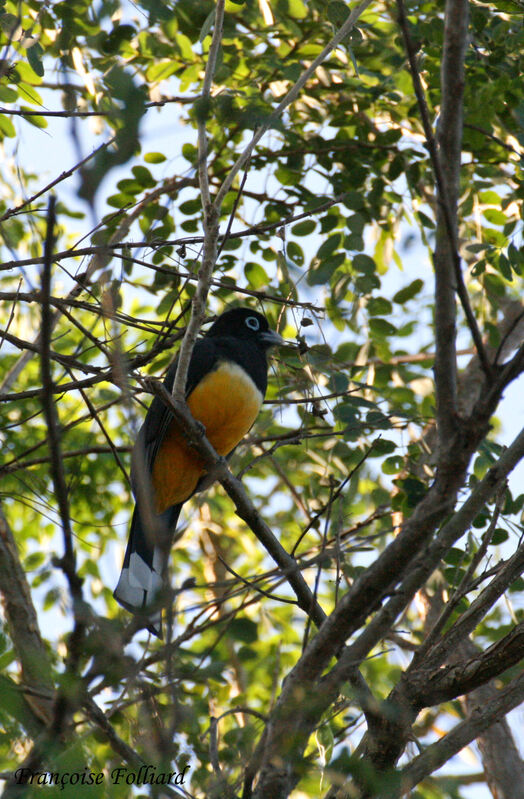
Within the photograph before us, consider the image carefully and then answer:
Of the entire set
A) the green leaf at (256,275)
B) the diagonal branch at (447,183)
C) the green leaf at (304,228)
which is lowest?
the diagonal branch at (447,183)

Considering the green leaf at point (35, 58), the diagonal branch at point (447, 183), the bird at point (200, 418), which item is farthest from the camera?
the bird at point (200, 418)

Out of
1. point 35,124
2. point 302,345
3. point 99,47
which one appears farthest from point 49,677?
point 99,47

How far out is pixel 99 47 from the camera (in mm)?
4191

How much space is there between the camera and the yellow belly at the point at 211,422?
4484mm

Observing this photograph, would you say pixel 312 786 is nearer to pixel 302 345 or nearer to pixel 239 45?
pixel 302 345

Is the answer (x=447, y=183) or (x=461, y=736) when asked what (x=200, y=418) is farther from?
(x=447, y=183)

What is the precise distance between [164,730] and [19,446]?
3.96 metres

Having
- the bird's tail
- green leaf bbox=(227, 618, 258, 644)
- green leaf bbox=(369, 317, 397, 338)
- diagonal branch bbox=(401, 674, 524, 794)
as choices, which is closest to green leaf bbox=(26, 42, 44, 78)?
the bird's tail

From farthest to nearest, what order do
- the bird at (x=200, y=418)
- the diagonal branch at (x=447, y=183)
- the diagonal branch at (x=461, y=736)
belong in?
the bird at (x=200, y=418) < the diagonal branch at (x=461, y=736) < the diagonal branch at (x=447, y=183)

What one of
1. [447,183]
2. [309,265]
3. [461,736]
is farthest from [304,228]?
[461,736]

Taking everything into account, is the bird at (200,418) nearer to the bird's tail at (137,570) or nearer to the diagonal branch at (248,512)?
the bird's tail at (137,570)

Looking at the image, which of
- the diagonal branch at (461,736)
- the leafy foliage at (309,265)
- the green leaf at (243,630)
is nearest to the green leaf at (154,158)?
the leafy foliage at (309,265)

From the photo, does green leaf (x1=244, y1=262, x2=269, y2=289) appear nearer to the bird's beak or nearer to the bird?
the bird

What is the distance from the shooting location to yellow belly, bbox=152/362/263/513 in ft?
14.7
